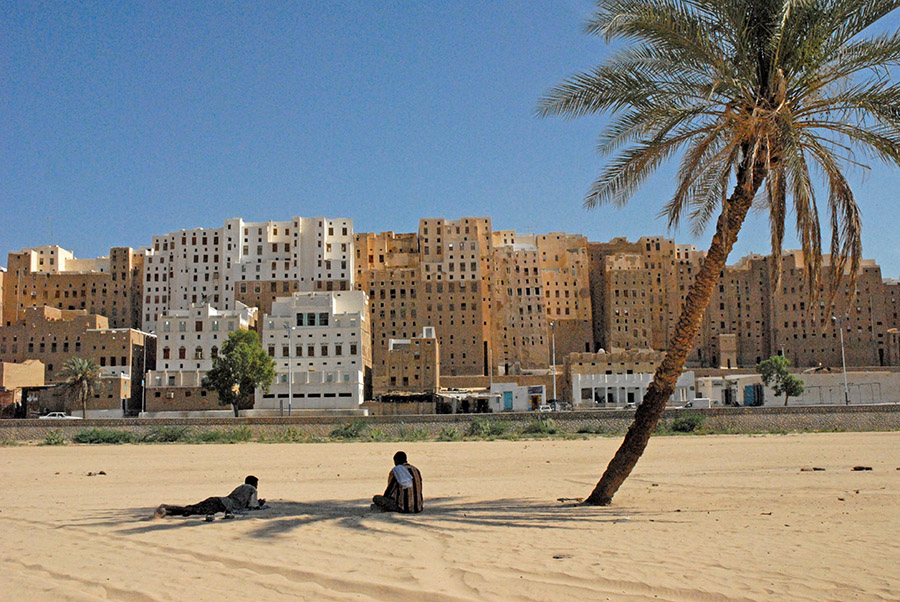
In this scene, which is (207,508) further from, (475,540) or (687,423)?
(687,423)

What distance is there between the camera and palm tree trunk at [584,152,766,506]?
14.6 meters

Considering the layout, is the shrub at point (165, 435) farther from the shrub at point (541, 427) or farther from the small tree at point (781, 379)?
the small tree at point (781, 379)

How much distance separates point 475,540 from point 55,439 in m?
37.5

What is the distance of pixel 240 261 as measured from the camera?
104m

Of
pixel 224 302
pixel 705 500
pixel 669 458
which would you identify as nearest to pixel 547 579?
pixel 705 500

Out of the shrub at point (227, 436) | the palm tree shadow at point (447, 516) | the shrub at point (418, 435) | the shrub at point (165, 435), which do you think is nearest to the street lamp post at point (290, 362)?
the shrub at point (227, 436)

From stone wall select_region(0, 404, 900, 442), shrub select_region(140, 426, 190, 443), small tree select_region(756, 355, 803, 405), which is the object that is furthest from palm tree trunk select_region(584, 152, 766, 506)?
small tree select_region(756, 355, 803, 405)

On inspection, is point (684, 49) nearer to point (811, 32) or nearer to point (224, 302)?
point (811, 32)

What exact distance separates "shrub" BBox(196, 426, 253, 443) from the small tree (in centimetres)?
4959

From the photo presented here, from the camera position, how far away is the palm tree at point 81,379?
73.5m

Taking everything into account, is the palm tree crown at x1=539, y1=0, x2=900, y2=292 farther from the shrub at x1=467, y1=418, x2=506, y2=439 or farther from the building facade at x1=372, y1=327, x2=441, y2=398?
the building facade at x1=372, y1=327, x2=441, y2=398

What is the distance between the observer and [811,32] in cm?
1335

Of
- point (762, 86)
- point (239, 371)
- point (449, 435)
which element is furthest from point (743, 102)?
point (239, 371)

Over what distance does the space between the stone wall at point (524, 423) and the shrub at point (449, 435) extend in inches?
37.4
